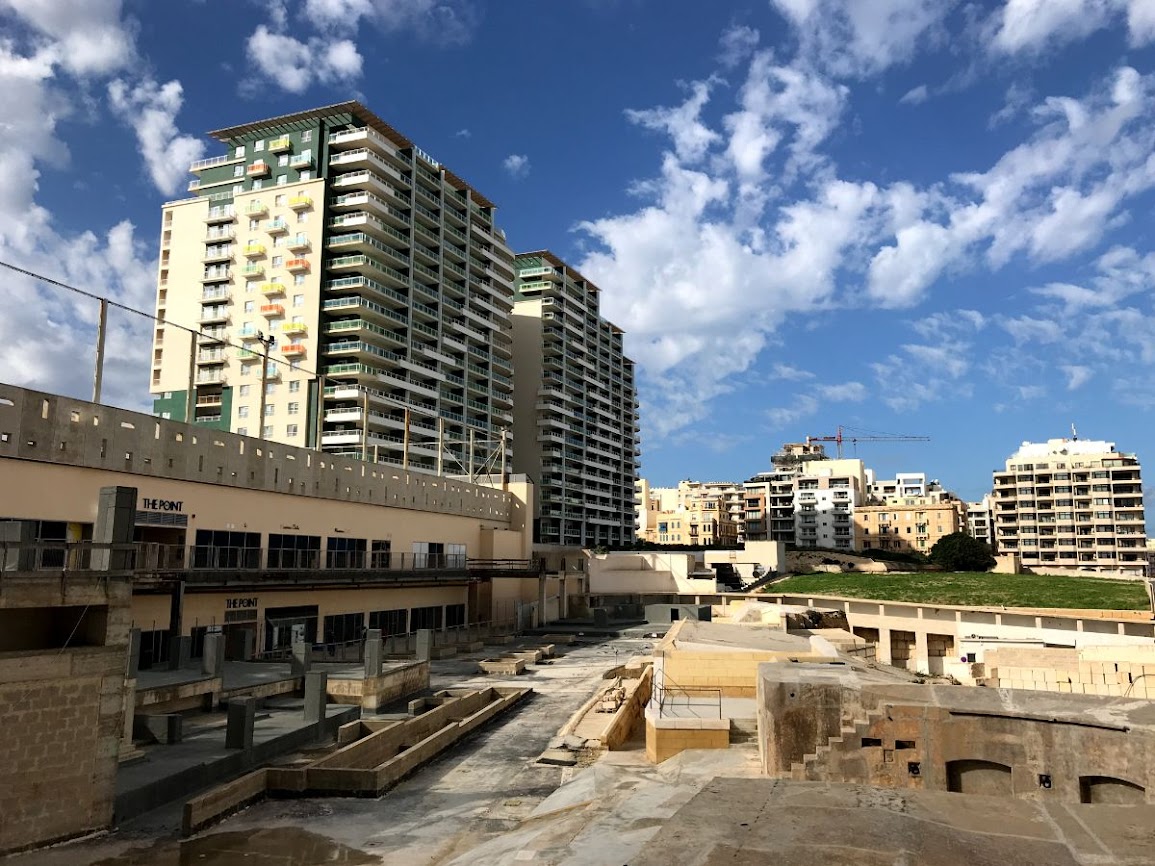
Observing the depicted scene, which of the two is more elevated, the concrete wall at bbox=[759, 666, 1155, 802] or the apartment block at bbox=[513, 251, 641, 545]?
the apartment block at bbox=[513, 251, 641, 545]

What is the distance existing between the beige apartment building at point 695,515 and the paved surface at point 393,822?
12498 cm

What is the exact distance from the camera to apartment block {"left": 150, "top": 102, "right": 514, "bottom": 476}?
80062 mm

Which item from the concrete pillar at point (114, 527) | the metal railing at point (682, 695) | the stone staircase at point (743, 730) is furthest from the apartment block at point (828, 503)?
the concrete pillar at point (114, 527)

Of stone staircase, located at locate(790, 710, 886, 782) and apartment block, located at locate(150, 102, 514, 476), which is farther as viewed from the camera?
apartment block, located at locate(150, 102, 514, 476)

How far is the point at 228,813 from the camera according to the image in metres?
19.9

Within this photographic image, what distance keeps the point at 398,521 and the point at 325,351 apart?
3237 centimetres

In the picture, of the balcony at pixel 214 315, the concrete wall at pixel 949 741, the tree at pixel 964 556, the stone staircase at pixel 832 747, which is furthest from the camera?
the tree at pixel 964 556

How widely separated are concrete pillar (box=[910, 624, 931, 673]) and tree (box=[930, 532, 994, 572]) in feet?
157

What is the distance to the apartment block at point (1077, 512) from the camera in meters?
120

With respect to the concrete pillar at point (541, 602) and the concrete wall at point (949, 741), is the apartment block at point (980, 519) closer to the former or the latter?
the concrete pillar at point (541, 602)

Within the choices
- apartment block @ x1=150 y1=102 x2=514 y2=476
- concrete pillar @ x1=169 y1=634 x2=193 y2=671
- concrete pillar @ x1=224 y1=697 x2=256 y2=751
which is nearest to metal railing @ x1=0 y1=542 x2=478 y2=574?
concrete pillar @ x1=169 y1=634 x2=193 y2=671

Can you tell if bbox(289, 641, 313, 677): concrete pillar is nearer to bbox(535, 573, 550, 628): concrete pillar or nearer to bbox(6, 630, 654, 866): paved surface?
bbox(6, 630, 654, 866): paved surface

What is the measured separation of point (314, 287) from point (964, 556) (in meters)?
76.8

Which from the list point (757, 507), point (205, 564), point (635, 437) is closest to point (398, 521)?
point (205, 564)
